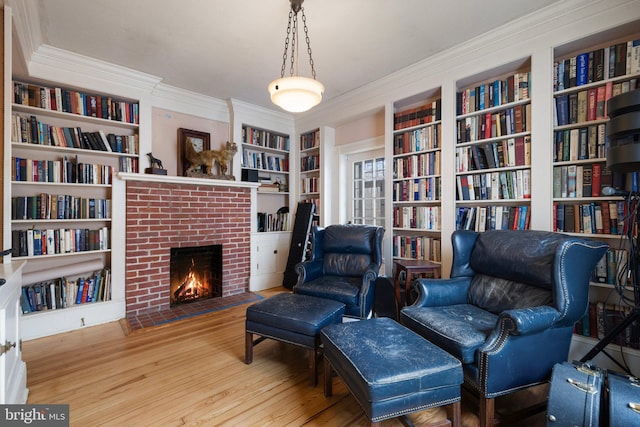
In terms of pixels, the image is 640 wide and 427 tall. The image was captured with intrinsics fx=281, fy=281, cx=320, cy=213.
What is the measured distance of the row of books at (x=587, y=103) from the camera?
78.2 inches

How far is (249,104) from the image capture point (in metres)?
3.99

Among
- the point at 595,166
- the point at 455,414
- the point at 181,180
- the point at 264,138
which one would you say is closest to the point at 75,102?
the point at 181,180

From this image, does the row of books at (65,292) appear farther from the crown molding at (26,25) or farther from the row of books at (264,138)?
the row of books at (264,138)

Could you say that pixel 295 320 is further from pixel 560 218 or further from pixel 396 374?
pixel 560 218

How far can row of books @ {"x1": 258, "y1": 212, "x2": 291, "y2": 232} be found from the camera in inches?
166

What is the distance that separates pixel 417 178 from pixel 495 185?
76 cm

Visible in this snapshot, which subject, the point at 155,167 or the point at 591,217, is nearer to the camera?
the point at 591,217

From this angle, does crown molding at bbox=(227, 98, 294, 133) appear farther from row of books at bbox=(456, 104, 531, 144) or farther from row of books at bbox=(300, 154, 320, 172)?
row of books at bbox=(456, 104, 531, 144)

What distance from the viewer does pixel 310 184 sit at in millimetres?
4434

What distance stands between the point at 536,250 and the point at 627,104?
92cm

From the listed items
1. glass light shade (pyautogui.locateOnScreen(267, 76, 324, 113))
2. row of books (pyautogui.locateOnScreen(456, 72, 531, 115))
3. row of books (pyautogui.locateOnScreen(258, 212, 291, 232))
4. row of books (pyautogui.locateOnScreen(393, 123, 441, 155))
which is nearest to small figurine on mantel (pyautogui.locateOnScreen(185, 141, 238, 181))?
row of books (pyautogui.locateOnScreen(258, 212, 291, 232))

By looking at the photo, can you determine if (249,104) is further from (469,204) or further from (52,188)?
(469,204)

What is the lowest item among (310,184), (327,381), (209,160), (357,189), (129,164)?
(327,381)

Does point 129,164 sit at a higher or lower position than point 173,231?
higher
